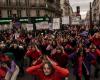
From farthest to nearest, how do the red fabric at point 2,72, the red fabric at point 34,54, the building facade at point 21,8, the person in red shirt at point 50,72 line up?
the building facade at point 21,8 → the red fabric at point 34,54 → the red fabric at point 2,72 → the person in red shirt at point 50,72

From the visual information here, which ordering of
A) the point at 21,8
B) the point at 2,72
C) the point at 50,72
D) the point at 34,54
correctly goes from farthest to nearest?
1. the point at 21,8
2. the point at 34,54
3. the point at 2,72
4. the point at 50,72

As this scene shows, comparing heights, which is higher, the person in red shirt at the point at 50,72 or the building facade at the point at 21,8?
the building facade at the point at 21,8

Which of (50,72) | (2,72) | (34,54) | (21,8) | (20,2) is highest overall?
(20,2)

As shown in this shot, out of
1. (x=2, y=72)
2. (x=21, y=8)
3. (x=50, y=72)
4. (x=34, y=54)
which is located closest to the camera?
(x=50, y=72)

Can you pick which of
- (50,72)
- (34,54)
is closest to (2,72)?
(50,72)

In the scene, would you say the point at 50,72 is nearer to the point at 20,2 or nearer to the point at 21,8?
the point at 21,8

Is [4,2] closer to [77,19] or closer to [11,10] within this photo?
[11,10]

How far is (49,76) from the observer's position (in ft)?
20.3

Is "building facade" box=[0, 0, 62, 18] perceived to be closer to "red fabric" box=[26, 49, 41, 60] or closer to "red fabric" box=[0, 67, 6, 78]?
"red fabric" box=[26, 49, 41, 60]

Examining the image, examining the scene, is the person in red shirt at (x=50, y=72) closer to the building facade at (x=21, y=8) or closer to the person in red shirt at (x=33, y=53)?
the person in red shirt at (x=33, y=53)

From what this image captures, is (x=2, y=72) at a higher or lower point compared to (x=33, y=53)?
higher

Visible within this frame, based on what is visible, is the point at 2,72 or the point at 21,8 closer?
the point at 2,72

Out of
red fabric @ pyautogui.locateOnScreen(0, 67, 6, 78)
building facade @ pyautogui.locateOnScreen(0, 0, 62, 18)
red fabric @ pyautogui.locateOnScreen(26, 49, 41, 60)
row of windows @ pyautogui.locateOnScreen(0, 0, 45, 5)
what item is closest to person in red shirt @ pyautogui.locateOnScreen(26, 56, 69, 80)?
red fabric @ pyautogui.locateOnScreen(0, 67, 6, 78)

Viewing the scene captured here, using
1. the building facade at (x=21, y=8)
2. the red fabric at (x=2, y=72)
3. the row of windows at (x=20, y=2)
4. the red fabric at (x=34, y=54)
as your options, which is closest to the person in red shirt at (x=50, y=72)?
the red fabric at (x=2, y=72)
